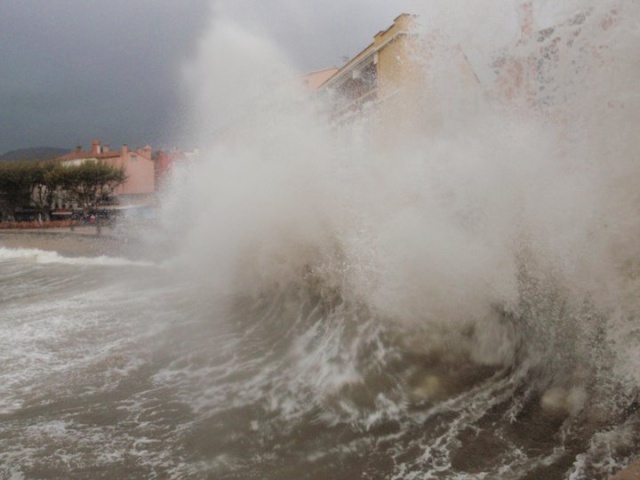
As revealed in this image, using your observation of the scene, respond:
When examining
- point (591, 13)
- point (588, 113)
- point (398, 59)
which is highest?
point (398, 59)

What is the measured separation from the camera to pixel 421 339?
442 cm

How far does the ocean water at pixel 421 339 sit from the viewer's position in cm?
301

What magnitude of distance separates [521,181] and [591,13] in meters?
1.45

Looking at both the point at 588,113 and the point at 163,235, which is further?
the point at 163,235

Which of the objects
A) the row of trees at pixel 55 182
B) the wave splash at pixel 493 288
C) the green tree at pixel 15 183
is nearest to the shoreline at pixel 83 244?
the wave splash at pixel 493 288

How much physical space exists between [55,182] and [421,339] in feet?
145

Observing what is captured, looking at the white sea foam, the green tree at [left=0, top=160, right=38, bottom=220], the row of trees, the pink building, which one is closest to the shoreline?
the white sea foam

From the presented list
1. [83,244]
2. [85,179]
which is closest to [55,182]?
[85,179]

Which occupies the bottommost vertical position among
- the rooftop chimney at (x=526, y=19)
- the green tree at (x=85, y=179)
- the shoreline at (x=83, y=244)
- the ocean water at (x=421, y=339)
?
the ocean water at (x=421, y=339)

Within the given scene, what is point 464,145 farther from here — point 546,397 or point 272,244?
point 272,244

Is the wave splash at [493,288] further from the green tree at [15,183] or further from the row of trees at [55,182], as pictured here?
the green tree at [15,183]

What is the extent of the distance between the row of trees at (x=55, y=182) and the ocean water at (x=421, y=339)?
126ft

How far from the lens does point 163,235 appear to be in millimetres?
18781

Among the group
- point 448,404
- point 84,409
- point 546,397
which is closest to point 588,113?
point 546,397
